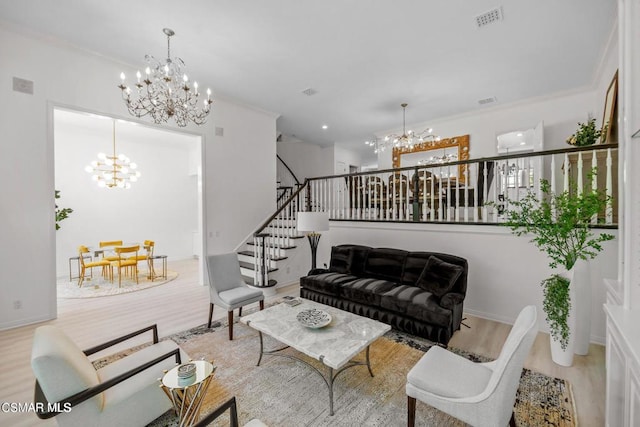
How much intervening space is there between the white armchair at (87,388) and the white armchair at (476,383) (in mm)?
1698

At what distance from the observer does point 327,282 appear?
3.92 meters

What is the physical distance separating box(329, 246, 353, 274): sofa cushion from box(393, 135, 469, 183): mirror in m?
3.08

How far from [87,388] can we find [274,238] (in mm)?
4265

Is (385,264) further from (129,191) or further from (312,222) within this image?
(129,191)

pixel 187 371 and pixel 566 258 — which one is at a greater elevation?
pixel 566 258

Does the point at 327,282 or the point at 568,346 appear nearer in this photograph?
the point at 568,346

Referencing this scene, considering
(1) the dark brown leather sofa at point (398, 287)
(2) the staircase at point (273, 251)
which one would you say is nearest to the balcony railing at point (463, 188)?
(2) the staircase at point (273, 251)

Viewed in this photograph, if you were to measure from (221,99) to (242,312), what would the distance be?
4.24 m

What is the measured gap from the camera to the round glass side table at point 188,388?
1347 millimetres

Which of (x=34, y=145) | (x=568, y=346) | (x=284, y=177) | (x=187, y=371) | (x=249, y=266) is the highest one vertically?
(x=284, y=177)

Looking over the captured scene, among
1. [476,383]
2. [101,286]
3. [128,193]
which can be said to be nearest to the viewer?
[476,383]

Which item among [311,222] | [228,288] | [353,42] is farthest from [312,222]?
[353,42]

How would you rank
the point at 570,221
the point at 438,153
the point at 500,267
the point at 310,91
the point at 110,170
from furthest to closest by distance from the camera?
the point at 438,153, the point at 110,170, the point at 310,91, the point at 500,267, the point at 570,221

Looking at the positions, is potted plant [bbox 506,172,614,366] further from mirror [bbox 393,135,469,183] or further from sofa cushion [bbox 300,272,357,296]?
mirror [bbox 393,135,469,183]
